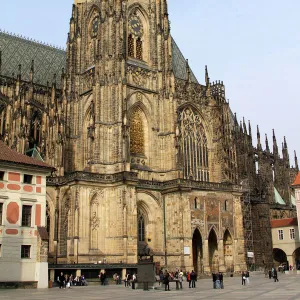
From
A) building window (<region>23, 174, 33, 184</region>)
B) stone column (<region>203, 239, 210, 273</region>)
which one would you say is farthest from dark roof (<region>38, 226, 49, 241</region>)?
stone column (<region>203, 239, 210, 273</region>)

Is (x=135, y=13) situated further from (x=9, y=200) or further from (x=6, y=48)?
(x=9, y=200)

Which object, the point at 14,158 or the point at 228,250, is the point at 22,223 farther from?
the point at 228,250

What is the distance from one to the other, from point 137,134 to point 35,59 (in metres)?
16.3

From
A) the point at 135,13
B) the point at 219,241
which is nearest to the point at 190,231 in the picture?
the point at 219,241

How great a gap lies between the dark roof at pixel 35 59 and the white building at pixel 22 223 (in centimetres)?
2236

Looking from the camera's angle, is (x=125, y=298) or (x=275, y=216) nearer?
(x=125, y=298)

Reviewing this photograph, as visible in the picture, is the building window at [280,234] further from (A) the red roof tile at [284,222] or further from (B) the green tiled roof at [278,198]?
(B) the green tiled roof at [278,198]

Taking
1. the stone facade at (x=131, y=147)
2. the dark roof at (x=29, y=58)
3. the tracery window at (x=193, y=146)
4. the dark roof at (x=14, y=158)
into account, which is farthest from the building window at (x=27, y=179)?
the dark roof at (x=29, y=58)

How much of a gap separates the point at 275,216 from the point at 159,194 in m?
27.3

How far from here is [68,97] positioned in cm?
5169

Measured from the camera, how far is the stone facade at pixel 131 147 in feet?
146

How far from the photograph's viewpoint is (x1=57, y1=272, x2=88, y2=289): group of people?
3369 cm

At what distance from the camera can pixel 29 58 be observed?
190 feet

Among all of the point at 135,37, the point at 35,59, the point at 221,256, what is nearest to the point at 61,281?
the point at 221,256
